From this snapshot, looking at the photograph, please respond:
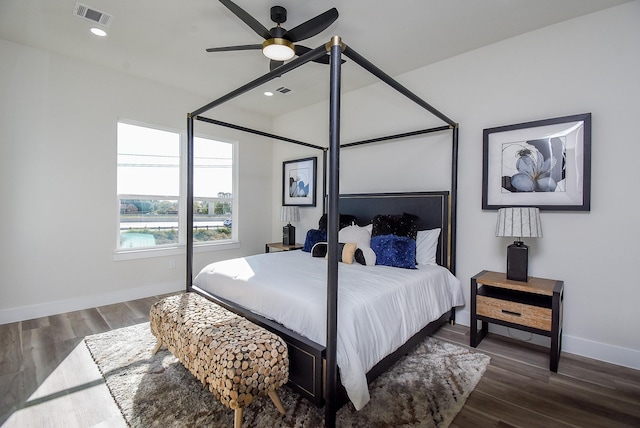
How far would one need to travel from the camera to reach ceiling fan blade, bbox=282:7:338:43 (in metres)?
2.01

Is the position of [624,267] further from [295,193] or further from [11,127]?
[11,127]

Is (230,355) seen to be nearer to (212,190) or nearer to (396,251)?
(396,251)

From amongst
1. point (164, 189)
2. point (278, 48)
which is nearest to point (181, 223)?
point (164, 189)

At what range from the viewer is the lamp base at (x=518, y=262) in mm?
2521

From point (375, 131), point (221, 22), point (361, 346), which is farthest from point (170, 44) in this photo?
point (361, 346)

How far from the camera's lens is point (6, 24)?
2727mm

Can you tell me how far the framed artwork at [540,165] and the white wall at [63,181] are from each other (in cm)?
401

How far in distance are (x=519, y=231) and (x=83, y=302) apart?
15.0 ft

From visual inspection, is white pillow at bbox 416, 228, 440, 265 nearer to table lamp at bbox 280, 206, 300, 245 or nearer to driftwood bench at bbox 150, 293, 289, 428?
driftwood bench at bbox 150, 293, 289, 428

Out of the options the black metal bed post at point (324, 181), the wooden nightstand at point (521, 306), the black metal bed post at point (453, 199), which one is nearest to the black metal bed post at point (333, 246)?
the wooden nightstand at point (521, 306)

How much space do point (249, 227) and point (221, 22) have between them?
3115mm

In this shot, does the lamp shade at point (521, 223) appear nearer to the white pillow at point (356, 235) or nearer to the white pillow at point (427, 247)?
the white pillow at point (427, 247)

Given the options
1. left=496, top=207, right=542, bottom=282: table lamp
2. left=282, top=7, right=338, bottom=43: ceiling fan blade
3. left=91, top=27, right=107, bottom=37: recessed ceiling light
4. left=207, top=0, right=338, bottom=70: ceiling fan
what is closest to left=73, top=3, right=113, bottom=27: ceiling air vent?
left=91, top=27, right=107, bottom=37: recessed ceiling light

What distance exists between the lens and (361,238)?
130 inches
